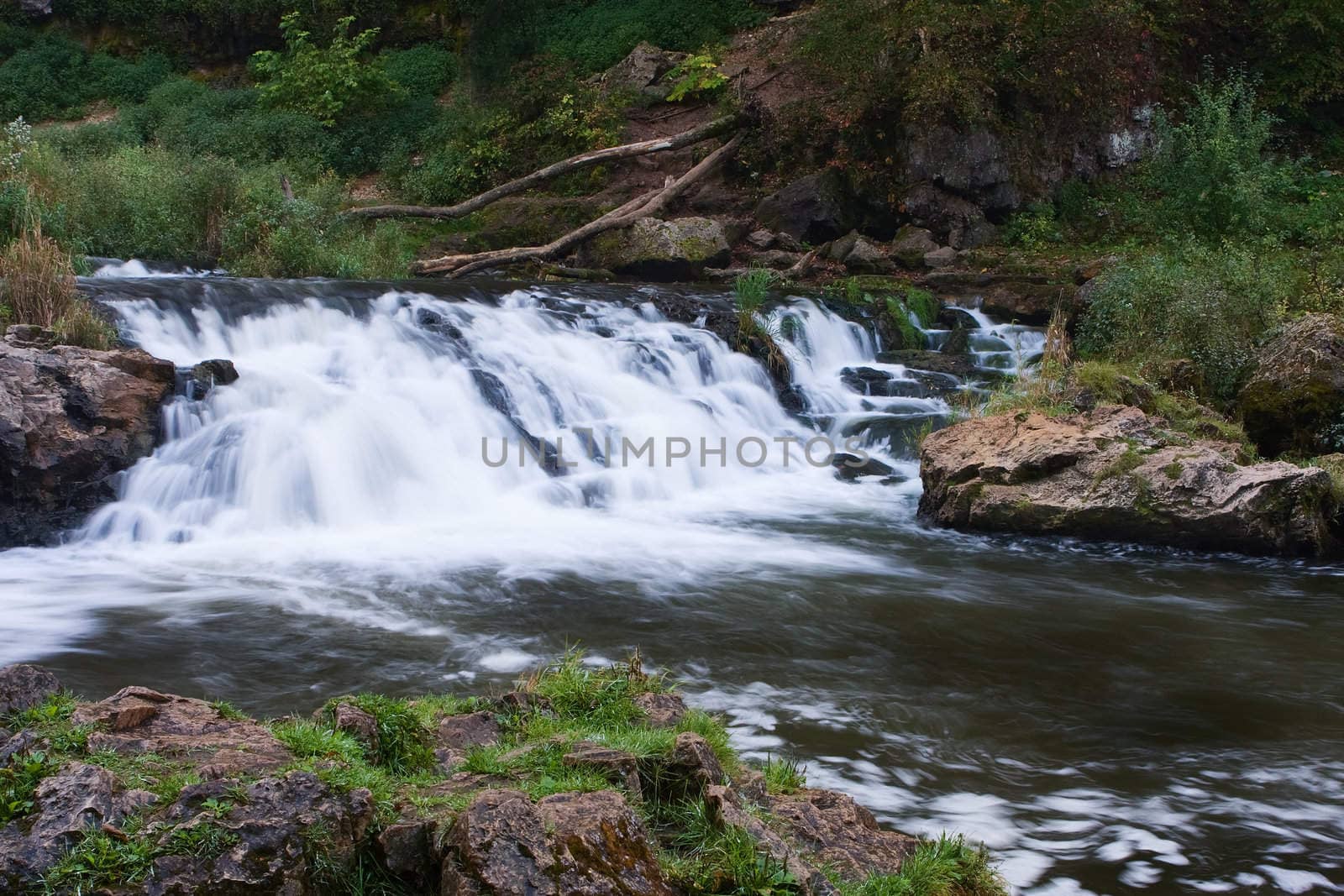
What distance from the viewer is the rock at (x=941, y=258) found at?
59.8 feet

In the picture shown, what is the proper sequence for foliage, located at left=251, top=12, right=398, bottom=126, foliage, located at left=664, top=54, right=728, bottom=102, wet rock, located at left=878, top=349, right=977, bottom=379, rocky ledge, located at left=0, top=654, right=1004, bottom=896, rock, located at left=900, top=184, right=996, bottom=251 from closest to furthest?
rocky ledge, located at left=0, top=654, right=1004, bottom=896
wet rock, located at left=878, top=349, right=977, bottom=379
rock, located at left=900, top=184, right=996, bottom=251
foliage, located at left=664, top=54, right=728, bottom=102
foliage, located at left=251, top=12, right=398, bottom=126

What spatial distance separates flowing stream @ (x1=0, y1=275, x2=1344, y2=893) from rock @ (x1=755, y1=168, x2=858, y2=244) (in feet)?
19.6

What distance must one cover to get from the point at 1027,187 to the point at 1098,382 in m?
10.9

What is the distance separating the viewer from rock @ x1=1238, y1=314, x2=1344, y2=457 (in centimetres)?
1020

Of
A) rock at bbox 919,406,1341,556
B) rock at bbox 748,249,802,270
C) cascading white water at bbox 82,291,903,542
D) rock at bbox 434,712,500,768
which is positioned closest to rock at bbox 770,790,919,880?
rock at bbox 434,712,500,768

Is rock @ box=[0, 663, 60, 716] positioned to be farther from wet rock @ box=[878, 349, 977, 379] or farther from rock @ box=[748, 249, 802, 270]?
rock @ box=[748, 249, 802, 270]

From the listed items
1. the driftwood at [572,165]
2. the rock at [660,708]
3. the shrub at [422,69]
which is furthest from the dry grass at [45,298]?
the shrub at [422,69]

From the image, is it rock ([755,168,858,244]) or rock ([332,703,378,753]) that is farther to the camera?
rock ([755,168,858,244])

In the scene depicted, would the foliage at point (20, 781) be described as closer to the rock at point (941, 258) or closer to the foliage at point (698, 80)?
the rock at point (941, 258)

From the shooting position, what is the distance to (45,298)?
32.9 ft

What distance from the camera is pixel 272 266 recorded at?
1517cm

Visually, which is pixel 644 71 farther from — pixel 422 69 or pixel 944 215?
pixel 944 215

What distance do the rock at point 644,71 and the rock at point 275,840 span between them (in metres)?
23.3

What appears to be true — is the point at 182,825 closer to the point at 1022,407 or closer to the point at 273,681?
the point at 273,681
